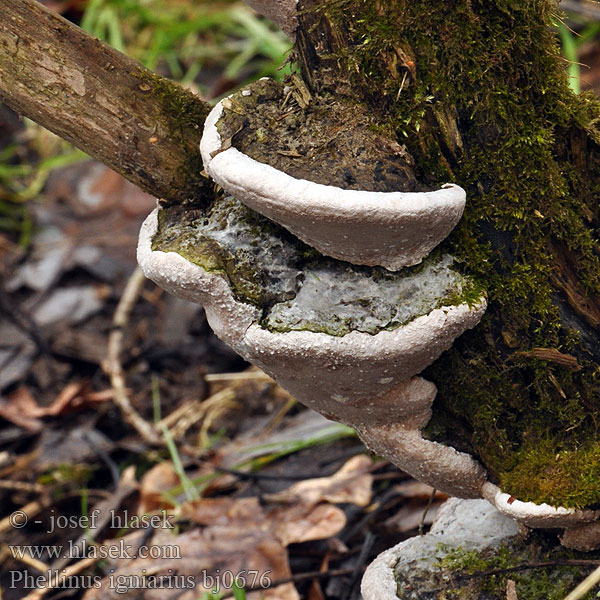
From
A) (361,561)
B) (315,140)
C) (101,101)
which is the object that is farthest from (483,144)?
(361,561)

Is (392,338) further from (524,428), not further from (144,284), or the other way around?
(144,284)

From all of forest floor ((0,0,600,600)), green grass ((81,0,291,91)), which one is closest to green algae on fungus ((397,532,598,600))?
forest floor ((0,0,600,600))

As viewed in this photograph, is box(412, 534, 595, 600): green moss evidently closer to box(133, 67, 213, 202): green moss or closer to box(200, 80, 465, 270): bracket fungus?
box(200, 80, 465, 270): bracket fungus

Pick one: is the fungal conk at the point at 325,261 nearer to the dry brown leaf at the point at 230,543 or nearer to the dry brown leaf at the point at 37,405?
the dry brown leaf at the point at 230,543

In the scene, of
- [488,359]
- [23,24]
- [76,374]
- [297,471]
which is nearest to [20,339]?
[76,374]

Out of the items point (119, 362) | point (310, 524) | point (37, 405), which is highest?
point (310, 524)

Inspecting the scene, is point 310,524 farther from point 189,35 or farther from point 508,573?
point 189,35
